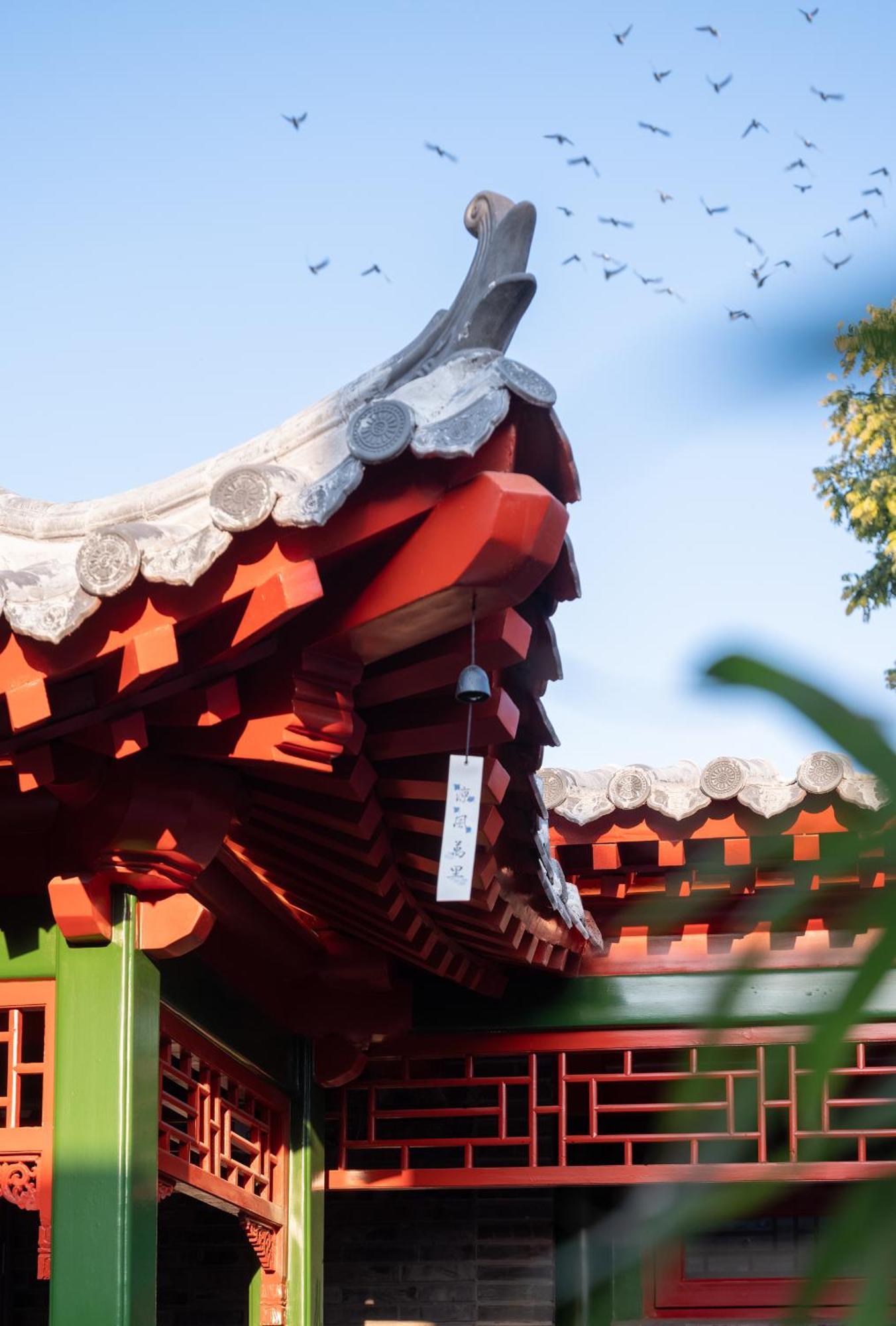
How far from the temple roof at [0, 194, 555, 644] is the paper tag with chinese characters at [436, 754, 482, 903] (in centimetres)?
58

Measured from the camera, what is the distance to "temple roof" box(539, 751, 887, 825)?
4.33 m

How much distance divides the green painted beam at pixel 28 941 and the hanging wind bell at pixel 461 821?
0.97 meters

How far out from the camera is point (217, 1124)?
166 inches

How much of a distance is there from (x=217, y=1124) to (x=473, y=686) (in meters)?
1.93

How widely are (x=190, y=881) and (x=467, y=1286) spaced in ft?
11.0

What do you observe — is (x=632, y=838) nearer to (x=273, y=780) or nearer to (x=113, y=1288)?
(x=273, y=780)

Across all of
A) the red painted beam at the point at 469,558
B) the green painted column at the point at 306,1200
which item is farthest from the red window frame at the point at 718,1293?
the red painted beam at the point at 469,558

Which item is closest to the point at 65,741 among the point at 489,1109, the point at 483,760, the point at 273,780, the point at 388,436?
the point at 273,780

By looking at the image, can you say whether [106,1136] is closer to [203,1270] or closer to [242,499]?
[242,499]

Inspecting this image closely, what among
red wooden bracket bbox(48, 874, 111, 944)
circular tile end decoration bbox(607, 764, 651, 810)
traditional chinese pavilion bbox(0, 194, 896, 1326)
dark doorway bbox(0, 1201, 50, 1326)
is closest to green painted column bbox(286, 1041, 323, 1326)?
traditional chinese pavilion bbox(0, 194, 896, 1326)

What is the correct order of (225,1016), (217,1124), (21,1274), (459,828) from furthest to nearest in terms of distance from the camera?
(21,1274) → (225,1016) → (217,1124) → (459,828)

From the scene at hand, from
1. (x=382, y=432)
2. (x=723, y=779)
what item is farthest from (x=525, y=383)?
(x=723, y=779)

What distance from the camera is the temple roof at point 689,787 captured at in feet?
14.2

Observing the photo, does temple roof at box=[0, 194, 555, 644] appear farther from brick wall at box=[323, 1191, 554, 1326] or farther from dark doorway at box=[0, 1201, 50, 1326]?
dark doorway at box=[0, 1201, 50, 1326]
